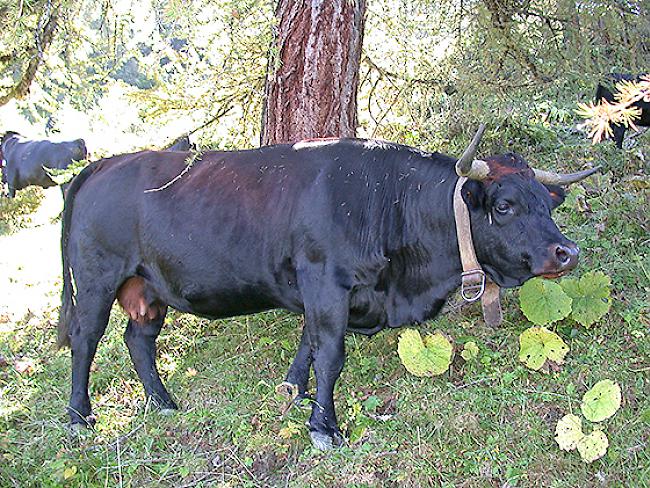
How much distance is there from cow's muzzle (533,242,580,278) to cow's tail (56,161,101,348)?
10.9ft

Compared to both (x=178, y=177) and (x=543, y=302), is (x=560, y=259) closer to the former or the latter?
(x=543, y=302)

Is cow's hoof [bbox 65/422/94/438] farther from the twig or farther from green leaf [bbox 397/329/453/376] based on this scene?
green leaf [bbox 397/329/453/376]

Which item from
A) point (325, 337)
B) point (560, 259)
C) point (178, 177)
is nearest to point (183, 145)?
point (178, 177)

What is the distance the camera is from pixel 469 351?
483cm

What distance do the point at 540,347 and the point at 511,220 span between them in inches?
40.9

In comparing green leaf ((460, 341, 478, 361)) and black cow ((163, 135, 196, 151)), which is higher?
black cow ((163, 135, 196, 151))

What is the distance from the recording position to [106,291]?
4.86m

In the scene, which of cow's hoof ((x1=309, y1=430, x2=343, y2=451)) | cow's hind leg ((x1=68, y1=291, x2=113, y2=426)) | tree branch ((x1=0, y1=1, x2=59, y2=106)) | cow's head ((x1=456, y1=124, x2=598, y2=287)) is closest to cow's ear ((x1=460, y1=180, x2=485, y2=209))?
cow's head ((x1=456, y1=124, x2=598, y2=287))

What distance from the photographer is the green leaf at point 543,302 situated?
15.7 feet

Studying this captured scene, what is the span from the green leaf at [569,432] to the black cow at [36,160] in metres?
11.2

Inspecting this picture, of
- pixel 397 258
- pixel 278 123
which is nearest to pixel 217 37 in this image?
pixel 278 123

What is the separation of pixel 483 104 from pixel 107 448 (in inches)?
162

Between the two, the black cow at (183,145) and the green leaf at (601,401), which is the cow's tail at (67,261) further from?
the green leaf at (601,401)

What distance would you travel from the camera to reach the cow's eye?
4.10m
